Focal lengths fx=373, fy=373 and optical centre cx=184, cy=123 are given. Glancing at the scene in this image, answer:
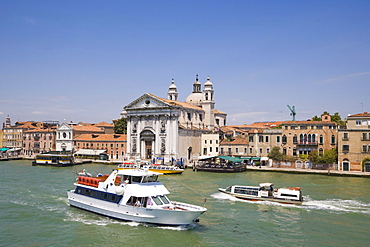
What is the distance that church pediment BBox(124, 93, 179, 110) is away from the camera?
5825 cm

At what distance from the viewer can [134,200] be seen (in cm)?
2023

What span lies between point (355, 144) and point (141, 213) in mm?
32216

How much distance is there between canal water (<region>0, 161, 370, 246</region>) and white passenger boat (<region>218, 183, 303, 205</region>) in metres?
0.49

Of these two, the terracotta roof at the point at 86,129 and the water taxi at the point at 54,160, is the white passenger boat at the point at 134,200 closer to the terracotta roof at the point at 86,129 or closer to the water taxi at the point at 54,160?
the water taxi at the point at 54,160

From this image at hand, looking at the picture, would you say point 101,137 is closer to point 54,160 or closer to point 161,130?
point 54,160

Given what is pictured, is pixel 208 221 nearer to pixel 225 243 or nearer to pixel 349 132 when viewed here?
pixel 225 243

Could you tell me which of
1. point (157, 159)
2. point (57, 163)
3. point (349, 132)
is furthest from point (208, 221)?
point (57, 163)

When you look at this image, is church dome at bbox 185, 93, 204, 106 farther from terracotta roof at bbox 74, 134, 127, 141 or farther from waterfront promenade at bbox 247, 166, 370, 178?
waterfront promenade at bbox 247, 166, 370, 178

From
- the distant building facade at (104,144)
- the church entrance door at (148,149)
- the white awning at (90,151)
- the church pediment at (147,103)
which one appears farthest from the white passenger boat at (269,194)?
the white awning at (90,151)

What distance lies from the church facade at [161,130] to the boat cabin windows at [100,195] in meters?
33.0

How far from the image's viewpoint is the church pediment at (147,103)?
5825 cm

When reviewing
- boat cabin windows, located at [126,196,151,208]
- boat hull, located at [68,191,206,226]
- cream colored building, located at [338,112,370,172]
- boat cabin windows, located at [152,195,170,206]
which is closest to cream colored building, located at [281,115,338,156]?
cream colored building, located at [338,112,370,172]

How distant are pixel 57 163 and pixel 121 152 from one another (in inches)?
568

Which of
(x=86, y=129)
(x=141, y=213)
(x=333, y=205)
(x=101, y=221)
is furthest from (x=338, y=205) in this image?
(x=86, y=129)
